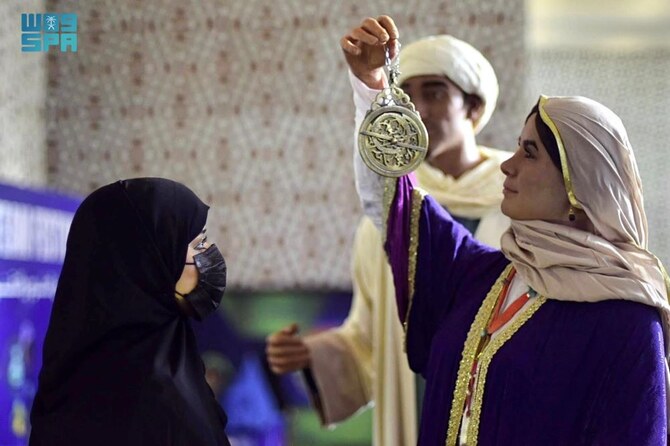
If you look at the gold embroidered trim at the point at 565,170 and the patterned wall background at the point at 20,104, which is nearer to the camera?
the gold embroidered trim at the point at 565,170

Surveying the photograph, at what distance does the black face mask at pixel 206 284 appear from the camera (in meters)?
1.84

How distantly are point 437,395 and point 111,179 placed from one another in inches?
110

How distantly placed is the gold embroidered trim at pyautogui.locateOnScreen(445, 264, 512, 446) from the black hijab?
1.52 feet

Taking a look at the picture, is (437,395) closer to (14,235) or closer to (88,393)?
(88,393)

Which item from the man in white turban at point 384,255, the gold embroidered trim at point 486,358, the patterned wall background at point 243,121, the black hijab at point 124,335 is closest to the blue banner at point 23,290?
the man in white turban at point 384,255

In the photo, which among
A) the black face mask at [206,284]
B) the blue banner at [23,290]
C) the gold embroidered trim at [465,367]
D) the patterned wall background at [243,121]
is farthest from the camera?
the patterned wall background at [243,121]

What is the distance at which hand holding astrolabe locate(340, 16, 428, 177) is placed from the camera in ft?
6.56

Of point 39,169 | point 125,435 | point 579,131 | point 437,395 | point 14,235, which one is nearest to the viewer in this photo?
point 125,435

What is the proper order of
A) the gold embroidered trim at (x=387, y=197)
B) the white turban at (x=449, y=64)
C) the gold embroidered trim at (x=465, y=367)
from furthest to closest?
the white turban at (x=449, y=64), the gold embroidered trim at (x=387, y=197), the gold embroidered trim at (x=465, y=367)

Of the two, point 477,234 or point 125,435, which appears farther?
point 477,234

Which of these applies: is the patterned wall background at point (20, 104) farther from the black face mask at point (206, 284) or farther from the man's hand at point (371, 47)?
the black face mask at point (206, 284)

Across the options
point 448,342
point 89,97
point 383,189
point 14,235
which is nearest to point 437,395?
point 448,342

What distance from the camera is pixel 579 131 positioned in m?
1.90

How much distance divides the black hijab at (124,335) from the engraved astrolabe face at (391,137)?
0.39 metres
